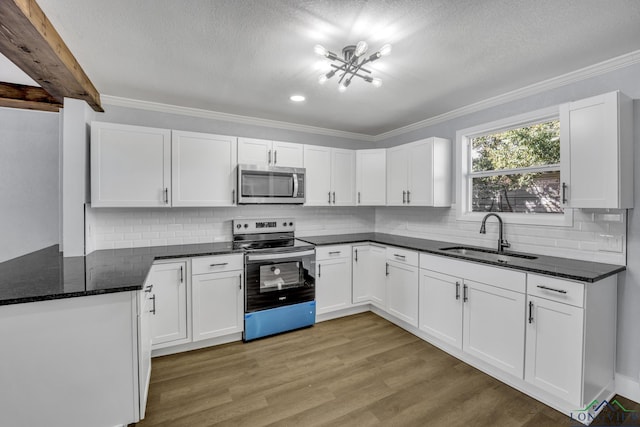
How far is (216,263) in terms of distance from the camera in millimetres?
2777

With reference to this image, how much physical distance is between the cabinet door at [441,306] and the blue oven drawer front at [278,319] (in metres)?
1.21

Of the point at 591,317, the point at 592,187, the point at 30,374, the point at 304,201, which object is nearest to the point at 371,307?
the point at 304,201

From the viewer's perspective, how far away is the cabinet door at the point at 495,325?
2.11 m

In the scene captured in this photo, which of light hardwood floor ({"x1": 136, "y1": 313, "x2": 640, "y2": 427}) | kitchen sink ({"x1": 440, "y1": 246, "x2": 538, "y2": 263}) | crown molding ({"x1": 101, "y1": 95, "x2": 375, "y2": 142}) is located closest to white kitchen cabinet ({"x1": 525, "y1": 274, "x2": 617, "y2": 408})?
light hardwood floor ({"x1": 136, "y1": 313, "x2": 640, "y2": 427})

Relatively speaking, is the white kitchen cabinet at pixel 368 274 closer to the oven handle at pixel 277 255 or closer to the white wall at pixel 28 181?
the oven handle at pixel 277 255

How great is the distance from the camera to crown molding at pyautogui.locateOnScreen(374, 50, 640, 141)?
2092mm

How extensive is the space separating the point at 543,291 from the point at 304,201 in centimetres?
245

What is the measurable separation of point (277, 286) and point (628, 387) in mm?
2910

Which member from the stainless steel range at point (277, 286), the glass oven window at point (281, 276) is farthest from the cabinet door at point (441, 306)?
the glass oven window at point (281, 276)

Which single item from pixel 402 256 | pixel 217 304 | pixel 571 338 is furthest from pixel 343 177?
pixel 571 338

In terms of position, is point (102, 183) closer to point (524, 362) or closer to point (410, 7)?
point (410, 7)

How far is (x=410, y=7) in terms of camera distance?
1.57 meters

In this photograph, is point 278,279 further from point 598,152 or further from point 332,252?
point 598,152

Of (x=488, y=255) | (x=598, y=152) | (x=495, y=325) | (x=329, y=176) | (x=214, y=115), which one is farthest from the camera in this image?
(x=329, y=176)
